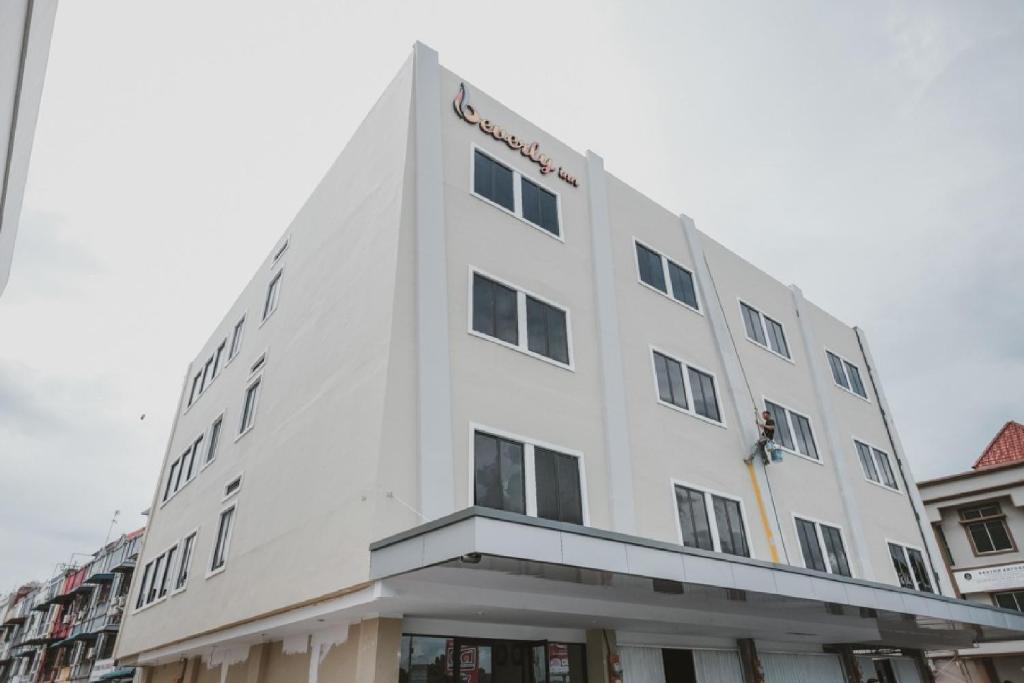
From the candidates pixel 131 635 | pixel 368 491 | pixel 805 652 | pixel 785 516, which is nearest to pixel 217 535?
pixel 131 635

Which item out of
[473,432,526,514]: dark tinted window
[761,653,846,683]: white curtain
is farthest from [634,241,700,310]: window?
[761,653,846,683]: white curtain

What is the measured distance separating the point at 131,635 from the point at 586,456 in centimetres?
1868

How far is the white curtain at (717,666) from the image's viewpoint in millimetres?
14031

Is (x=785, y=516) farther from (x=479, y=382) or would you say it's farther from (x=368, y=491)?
(x=368, y=491)

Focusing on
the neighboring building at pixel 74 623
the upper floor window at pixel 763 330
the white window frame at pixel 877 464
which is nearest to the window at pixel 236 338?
the upper floor window at pixel 763 330

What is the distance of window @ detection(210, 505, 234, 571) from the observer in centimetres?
1568

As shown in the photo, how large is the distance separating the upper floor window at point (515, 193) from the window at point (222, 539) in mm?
11011

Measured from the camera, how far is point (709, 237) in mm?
20516

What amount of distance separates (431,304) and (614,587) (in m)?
5.99

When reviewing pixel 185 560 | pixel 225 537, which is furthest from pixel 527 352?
pixel 185 560

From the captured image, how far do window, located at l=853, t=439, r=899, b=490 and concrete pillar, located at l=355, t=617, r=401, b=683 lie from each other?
59.8ft

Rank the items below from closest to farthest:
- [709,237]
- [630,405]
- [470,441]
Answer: [470,441] < [630,405] < [709,237]

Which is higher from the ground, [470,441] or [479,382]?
[479,382]

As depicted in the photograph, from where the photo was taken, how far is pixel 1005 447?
1200 inches
